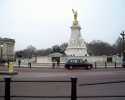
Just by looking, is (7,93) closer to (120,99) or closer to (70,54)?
(120,99)

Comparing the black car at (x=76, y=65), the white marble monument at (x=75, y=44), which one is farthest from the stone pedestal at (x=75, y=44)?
the black car at (x=76, y=65)

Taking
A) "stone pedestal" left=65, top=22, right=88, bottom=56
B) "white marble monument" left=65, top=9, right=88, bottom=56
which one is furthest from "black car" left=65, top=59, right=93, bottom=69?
"stone pedestal" left=65, top=22, right=88, bottom=56

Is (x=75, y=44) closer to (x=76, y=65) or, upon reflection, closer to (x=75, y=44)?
(x=75, y=44)

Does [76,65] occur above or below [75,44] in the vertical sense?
below

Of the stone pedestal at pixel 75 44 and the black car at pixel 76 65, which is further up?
the stone pedestal at pixel 75 44

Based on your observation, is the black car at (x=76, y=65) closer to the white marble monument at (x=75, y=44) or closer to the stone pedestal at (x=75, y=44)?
the white marble monument at (x=75, y=44)

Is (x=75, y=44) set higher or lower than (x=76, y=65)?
higher

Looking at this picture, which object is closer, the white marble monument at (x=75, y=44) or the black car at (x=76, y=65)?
the black car at (x=76, y=65)

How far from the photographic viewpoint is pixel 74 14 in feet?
294

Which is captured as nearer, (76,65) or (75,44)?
(76,65)

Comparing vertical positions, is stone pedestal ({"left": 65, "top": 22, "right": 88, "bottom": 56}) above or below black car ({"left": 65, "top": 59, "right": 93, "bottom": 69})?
above

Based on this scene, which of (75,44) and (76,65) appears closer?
(76,65)

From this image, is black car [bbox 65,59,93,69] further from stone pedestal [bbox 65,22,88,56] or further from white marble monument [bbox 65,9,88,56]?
stone pedestal [bbox 65,22,88,56]

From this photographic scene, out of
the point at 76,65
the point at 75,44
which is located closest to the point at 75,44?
the point at 75,44
